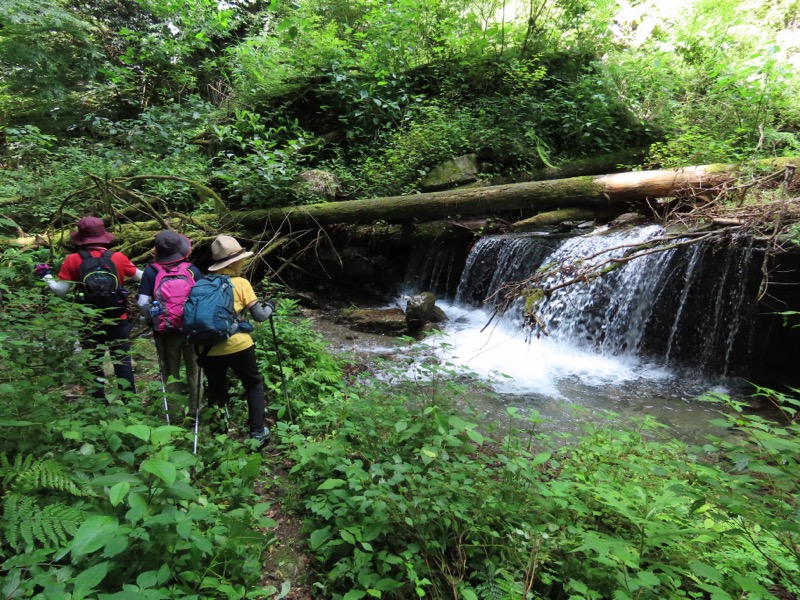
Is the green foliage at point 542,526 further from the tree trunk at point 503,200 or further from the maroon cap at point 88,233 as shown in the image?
the tree trunk at point 503,200

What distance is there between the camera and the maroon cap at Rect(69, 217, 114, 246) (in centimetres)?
390

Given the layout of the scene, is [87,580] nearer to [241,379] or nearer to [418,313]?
[241,379]

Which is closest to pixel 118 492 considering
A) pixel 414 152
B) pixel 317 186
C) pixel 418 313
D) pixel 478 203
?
pixel 418 313

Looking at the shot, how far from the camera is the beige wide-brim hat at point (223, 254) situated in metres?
3.41

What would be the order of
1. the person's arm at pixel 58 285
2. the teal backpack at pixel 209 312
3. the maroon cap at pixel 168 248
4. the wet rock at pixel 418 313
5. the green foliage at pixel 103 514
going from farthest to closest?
the wet rock at pixel 418 313 < the person's arm at pixel 58 285 < the maroon cap at pixel 168 248 < the teal backpack at pixel 209 312 < the green foliage at pixel 103 514

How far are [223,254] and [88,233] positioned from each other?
→ 5.60 feet

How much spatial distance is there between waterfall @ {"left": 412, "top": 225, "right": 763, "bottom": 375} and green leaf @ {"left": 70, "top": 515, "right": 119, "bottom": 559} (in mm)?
5136

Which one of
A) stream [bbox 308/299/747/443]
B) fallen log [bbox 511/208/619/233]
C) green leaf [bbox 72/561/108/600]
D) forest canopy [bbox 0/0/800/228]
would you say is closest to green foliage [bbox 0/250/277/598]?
green leaf [bbox 72/561/108/600]

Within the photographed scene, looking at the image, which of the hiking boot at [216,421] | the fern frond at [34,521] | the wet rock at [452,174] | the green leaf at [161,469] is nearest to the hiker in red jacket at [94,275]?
the hiking boot at [216,421]

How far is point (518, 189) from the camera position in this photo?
8.26 meters

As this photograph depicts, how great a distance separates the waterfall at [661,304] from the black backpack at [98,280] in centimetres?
524

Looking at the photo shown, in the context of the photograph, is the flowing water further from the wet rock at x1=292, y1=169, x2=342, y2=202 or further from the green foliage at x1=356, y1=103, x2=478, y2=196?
the green foliage at x1=356, y1=103, x2=478, y2=196

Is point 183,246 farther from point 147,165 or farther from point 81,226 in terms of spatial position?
point 147,165

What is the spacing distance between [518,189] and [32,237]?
30.9 ft
